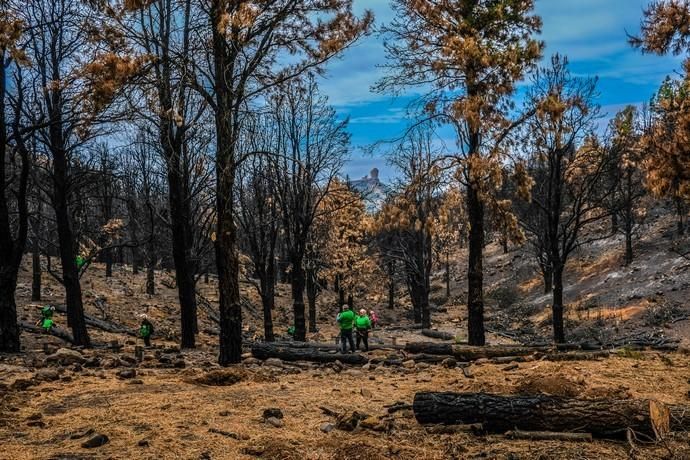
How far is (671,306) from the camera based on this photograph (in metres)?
25.9

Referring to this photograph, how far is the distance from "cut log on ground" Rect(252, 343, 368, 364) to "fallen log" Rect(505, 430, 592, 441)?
6264 mm

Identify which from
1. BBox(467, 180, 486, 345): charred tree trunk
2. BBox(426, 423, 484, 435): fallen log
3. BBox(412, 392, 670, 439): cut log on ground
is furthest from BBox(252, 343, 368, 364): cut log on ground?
BBox(426, 423, 484, 435): fallen log

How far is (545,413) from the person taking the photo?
18.4ft

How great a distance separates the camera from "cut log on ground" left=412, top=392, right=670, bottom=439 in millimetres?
5344

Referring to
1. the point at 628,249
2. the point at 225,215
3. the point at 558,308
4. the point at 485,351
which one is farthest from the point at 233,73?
the point at 628,249

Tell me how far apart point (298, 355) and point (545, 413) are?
719 cm

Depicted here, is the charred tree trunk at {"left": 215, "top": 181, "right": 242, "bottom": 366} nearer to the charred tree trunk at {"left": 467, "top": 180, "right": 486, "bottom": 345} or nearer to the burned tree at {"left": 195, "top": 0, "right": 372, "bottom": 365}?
the burned tree at {"left": 195, "top": 0, "right": 372, "bottom": 365}

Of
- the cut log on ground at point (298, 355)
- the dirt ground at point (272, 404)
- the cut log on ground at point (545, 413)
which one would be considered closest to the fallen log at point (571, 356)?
the dirt ground at point (272, 404)

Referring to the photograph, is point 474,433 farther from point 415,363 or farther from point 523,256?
point 523,256

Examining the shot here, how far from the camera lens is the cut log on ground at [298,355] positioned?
11648mm

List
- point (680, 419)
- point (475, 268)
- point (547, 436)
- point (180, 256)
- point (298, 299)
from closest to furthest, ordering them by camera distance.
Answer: point (547, 436)
point (680, 419)
point (475, 268)
point (180, 256)
point (298, 299)

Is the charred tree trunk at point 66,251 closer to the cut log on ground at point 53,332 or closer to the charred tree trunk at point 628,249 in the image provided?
the cut log on ground at point 53,332

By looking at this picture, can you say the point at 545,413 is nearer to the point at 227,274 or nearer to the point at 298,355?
the point at 227,274

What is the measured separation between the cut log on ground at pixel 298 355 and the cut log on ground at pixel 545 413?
5643mm
